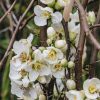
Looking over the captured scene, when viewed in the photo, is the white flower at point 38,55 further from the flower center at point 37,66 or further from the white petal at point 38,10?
the white petal at point 38,10

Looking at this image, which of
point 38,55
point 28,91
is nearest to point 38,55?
point 38,55

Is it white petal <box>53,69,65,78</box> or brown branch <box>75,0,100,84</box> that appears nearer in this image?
brown branch <box>75,0,100,84</box>

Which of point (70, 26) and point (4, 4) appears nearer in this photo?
point (70, 26)

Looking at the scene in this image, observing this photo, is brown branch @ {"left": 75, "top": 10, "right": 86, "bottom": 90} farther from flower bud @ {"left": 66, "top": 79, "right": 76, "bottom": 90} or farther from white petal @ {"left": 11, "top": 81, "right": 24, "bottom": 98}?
white petal @ {"left": 11, "top": 81, "right": 24, "bottom": 98}

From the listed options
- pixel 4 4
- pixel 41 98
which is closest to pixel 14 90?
pixel 41 98

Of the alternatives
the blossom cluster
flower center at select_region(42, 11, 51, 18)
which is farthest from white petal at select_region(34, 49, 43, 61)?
flower center at select_region(42, 11, 51, 18)

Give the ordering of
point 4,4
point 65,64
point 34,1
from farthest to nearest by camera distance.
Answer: point 4,4 → point 34,1 → point 65,64

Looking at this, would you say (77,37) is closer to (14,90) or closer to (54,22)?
(54,22)
